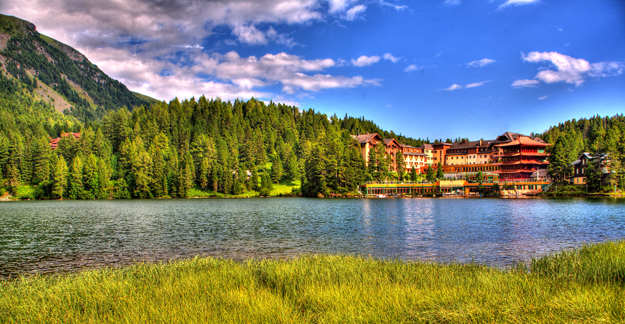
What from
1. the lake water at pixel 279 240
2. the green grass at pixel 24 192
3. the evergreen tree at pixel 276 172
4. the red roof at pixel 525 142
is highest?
the red roof at pixel 525 142

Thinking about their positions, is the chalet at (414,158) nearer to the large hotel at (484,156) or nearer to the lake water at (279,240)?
the large hotel at (484,156)

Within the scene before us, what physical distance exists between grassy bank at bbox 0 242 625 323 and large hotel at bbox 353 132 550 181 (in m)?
109

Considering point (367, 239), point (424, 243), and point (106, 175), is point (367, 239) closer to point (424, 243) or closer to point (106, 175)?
point (424, 243)

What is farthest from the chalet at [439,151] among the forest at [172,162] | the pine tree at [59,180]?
the pine tree at [59,180]

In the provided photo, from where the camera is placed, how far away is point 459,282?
32.7ft

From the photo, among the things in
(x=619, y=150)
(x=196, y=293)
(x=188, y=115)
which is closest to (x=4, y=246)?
(x=196, y=293)

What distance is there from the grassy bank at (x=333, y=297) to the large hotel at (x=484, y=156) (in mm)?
108886

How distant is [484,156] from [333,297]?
5286 inches

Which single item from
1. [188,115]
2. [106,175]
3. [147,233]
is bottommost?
[147,233]

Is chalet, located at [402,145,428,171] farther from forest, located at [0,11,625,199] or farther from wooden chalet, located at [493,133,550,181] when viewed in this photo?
wooden chalet, located at [493,133,550,181]

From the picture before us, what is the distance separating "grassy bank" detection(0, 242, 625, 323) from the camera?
6973mm

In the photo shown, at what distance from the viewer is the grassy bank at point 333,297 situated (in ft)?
22.9

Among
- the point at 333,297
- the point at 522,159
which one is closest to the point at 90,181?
the point at 333,297

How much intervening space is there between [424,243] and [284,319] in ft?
60.8
